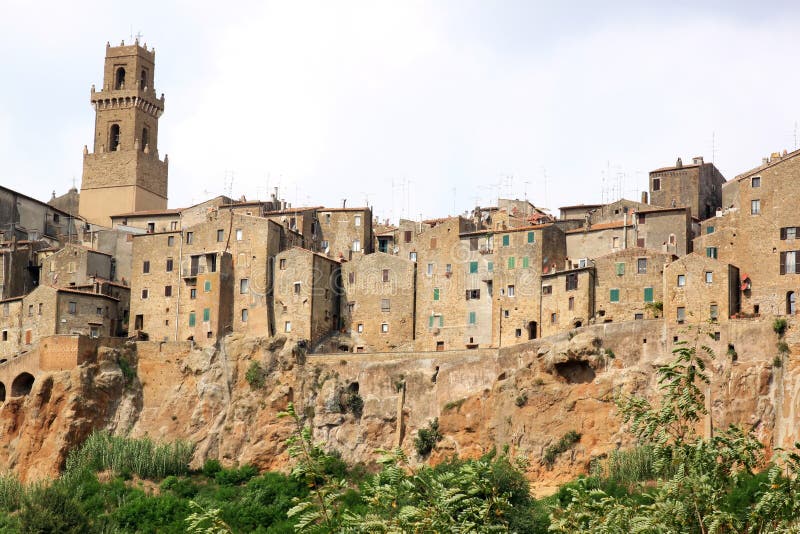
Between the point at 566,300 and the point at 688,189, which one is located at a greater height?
the point at 688,189

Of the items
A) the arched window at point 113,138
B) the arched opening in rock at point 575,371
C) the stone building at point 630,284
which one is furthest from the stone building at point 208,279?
the arched window at point 113,138

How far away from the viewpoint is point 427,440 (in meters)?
72.0

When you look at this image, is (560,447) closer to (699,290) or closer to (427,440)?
(427,440)

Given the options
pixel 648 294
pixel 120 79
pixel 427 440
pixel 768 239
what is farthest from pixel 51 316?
pixel 768 239

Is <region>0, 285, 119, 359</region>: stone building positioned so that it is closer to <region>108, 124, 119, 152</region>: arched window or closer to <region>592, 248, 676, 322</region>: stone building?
<region>108, 124, 119, 152</region>: arched window

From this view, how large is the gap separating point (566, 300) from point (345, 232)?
1839cm

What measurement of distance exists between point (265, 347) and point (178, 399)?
A: 244 inches

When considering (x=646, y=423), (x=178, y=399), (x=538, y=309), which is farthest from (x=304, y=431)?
(x=178, y=399)

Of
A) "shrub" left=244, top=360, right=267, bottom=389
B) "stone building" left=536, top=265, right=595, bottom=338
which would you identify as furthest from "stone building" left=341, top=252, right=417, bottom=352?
"stone building" left=536, top=265, right=595, bottom=338

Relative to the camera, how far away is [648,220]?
77.4 metres

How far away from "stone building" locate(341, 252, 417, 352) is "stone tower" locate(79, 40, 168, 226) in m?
25.6

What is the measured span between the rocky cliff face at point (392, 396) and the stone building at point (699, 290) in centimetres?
118

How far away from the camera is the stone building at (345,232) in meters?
86.1

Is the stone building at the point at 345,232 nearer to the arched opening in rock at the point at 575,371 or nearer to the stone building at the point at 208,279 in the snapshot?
the stone building at the point at 208,279
